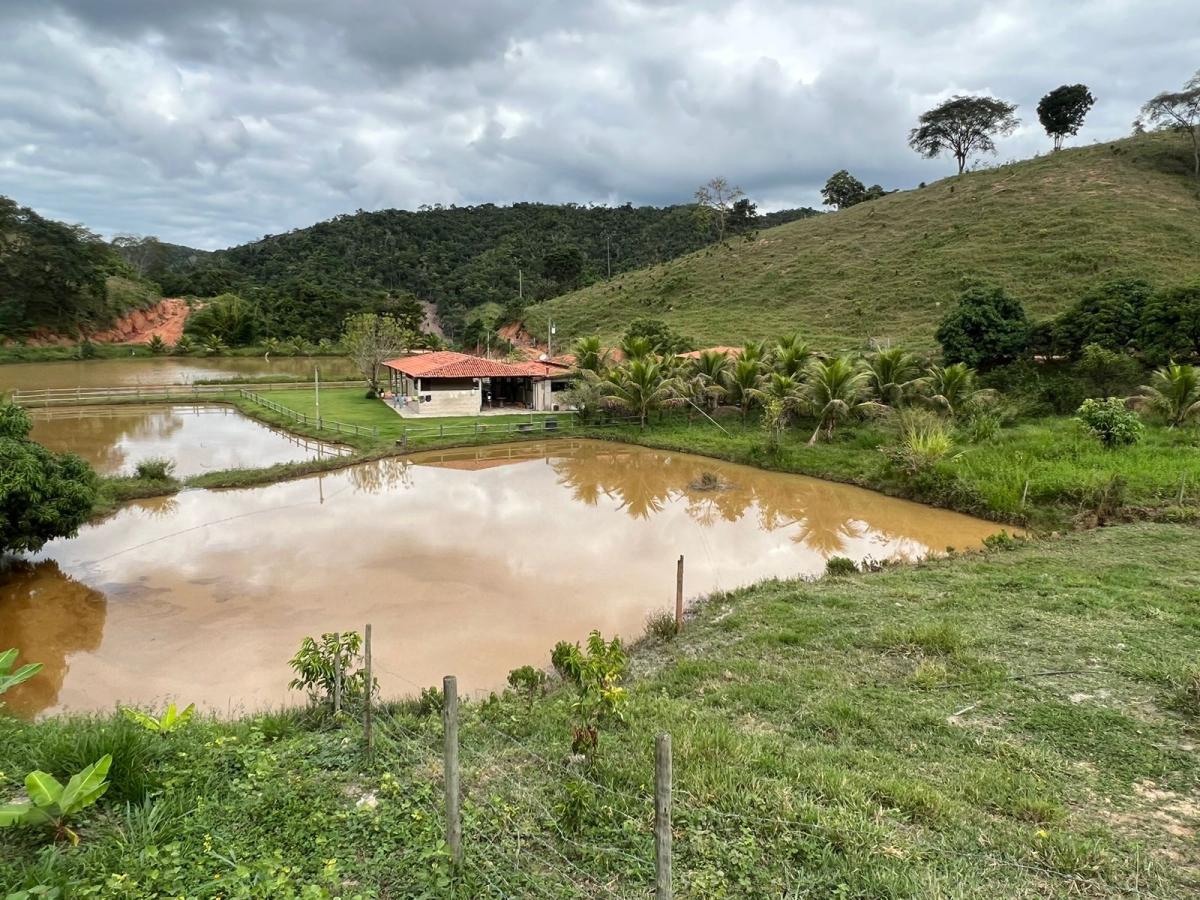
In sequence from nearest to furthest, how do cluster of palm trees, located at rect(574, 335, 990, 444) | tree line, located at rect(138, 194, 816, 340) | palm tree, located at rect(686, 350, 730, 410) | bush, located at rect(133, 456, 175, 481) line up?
bush, located at rect(133, 456, 175, 481) → cluster of palm trees, located at rect(574, 335, 990, 444) → palm tree, located at rect(686, 350, 730, 410) → tree line, located at rect(138, 194, 816, 340)

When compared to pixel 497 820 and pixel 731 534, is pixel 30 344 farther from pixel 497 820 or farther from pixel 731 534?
pixel 497 820

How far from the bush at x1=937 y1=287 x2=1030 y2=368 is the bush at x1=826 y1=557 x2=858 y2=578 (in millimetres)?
14290

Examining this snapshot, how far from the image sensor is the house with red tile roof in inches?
1007

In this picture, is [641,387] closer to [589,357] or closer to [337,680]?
[589,357]

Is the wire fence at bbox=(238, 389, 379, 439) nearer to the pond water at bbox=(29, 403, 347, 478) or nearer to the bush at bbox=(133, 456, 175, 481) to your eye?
the pond water at bbox=(29, 403, 347, 478)

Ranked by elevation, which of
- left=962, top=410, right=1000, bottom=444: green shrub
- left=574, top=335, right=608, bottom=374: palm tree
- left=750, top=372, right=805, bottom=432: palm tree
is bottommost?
left=962, top=410, right=1000, bottom=444: green shrub

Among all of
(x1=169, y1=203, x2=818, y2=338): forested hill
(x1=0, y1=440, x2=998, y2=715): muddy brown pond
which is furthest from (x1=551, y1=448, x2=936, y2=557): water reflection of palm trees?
(x1=169, y1=203, x2=818, y2=338): forested hill

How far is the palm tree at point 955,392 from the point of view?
19.4 meters

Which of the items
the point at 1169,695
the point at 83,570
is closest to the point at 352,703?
the point at 1169,695

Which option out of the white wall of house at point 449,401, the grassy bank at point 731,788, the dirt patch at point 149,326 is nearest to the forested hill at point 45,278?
the dirt patch at point 149,326

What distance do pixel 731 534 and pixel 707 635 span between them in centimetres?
532

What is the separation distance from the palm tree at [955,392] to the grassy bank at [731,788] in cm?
1323

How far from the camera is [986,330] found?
72.0 ft

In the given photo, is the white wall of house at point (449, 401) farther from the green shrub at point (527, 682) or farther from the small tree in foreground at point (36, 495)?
the green shrub at point (527, 682)
